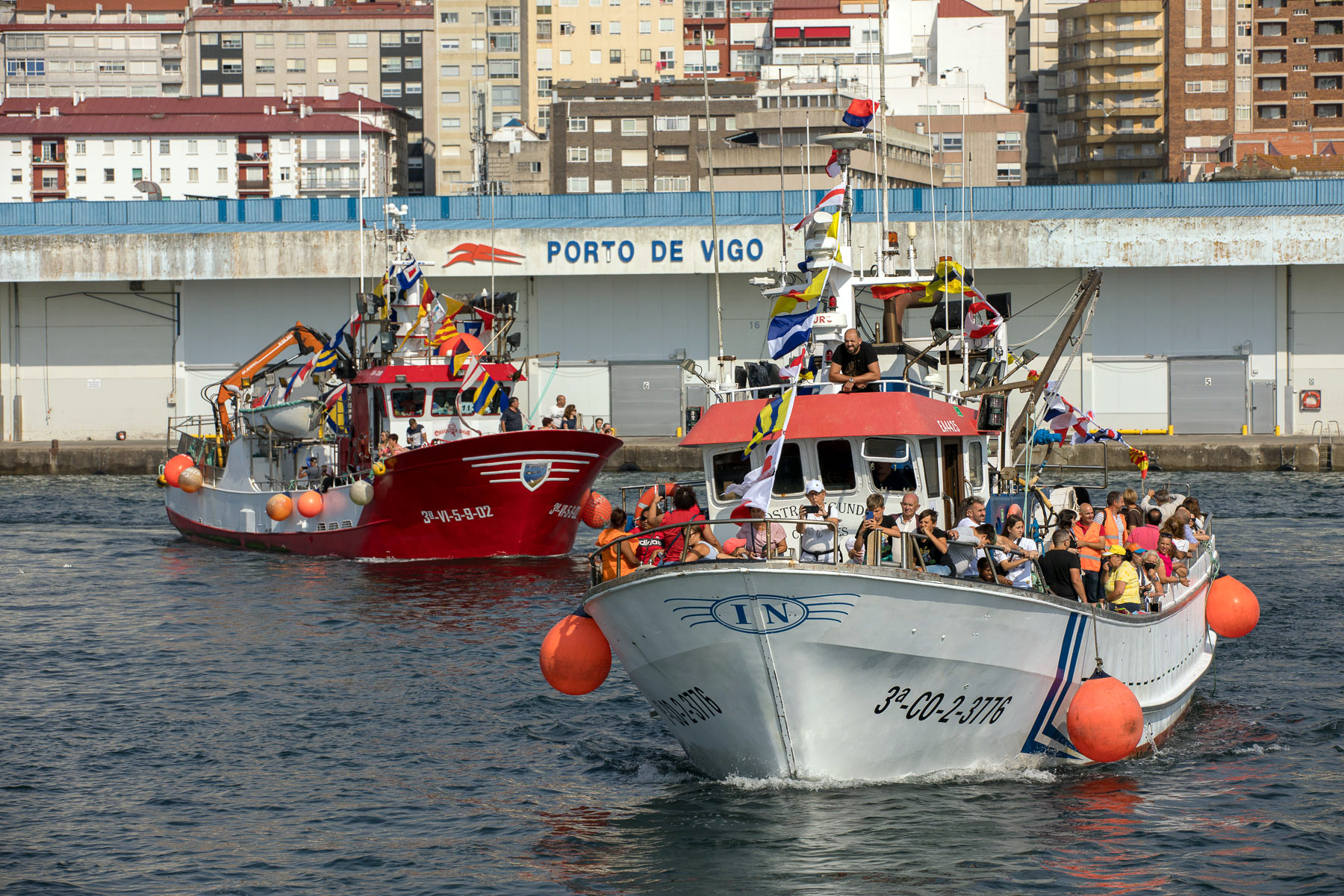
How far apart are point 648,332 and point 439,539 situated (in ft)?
92.0

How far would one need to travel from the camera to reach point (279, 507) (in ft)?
109

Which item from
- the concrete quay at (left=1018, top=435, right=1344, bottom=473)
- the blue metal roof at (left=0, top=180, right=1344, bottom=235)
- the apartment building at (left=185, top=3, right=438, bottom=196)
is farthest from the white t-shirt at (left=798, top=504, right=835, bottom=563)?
the apartment building at (left=185, top=3, right=438, bottom=196)

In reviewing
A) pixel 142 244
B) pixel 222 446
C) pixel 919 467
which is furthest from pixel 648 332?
pixel 919 467

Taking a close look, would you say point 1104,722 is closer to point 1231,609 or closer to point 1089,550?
point 1089,550

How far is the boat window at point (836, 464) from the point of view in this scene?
1698 cm

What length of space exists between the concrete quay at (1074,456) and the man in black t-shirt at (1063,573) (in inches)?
1307

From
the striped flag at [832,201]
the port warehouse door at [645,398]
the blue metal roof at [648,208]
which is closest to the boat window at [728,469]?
the striped flag at [832,201]

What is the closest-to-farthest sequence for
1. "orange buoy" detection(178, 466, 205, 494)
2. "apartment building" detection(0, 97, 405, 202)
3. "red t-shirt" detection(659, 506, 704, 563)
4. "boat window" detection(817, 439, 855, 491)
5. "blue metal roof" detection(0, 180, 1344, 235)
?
"red t-shirt" detection(659, 506, 704, 563), "boat window" detection(817, 439, 855, 491), "orange buoy" detection(178, 466, 205, 494), "blue metal roof" detection(0, 180, 1344, 235), "apartment building" detection(0, 97, 405, 202)

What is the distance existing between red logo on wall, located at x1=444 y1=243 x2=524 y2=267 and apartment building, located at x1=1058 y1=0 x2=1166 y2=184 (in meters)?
62.9

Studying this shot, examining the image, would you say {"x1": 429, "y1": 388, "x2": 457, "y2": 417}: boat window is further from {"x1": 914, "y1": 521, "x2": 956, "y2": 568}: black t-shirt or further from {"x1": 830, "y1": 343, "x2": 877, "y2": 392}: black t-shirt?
{"x1": 914, "y1": 521, "x2": 956, "y2": 568}: black t-shirt

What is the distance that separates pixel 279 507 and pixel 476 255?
2479 cm

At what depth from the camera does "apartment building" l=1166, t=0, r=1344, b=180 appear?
337ft

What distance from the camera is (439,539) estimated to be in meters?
31.5

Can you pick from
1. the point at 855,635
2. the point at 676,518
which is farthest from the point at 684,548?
the point at 676,518
